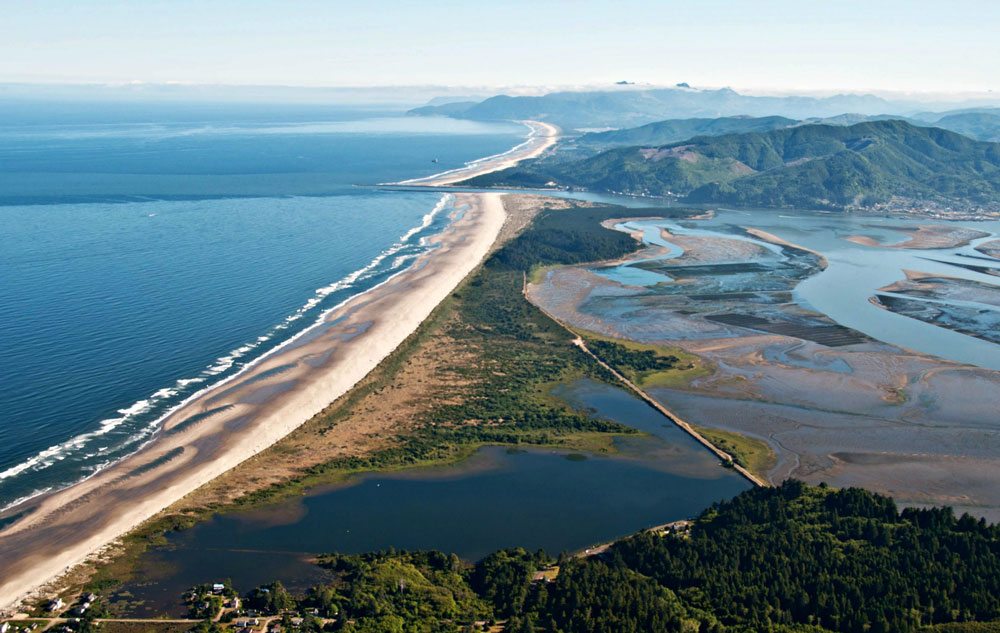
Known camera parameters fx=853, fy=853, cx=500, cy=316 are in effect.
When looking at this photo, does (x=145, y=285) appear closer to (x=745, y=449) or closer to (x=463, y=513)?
(x=463, y=513)

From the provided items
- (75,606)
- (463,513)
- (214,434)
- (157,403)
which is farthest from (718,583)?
(157,403)

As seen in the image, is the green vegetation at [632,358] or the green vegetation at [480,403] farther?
the green vegetation at [632,358]

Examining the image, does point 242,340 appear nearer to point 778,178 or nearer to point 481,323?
point 481,323

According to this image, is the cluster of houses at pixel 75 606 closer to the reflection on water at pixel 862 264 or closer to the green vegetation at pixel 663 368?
the green vegetation at pixel 663 368

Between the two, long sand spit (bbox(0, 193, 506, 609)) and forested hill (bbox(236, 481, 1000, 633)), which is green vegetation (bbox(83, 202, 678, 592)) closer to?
long sand spit (bbox(0, 193, 506, 609))

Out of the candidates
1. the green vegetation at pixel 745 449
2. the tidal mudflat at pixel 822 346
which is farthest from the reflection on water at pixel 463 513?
the tidal mudflat at pixel 822 346

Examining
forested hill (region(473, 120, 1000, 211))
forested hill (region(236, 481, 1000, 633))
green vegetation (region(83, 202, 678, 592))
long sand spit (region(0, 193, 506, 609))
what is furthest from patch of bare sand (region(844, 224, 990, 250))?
forested hill (region(236, 481, 1000, 633))
